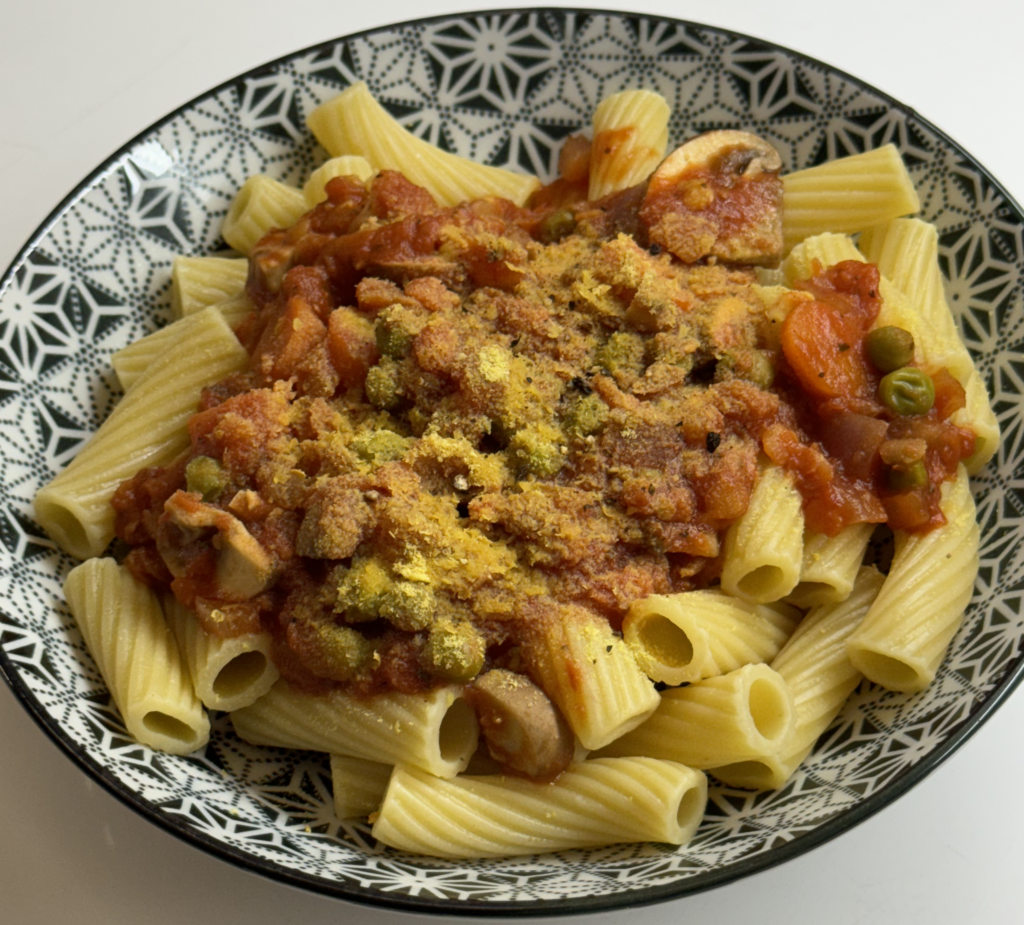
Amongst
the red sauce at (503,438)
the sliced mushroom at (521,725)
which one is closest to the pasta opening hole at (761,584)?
the red sauce at (503,438)

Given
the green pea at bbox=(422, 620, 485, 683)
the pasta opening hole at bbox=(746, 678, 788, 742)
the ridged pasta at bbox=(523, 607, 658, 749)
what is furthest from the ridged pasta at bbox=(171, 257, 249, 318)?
the pasta opening hole at bbox=(746, 678, 788, 742)

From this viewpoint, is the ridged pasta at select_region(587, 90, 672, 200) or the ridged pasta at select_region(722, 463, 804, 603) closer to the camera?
the ridged pasta at select_region(722, 463, 804, 603)

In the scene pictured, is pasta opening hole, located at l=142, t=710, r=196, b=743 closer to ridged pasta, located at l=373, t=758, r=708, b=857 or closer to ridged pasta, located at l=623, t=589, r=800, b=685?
ridged pasta, located at l=373, t=758, r=708, b=857

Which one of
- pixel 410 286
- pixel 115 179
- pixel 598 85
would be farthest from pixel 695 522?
pixel 115 179

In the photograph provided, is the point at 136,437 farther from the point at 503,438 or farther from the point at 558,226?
the point at 558,226

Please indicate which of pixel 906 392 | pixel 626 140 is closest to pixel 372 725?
pixel 906 392

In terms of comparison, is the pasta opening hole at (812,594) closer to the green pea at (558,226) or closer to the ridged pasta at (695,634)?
the ridged pasta at (695,634)

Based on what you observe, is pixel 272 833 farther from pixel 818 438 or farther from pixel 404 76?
pixel 404 76
